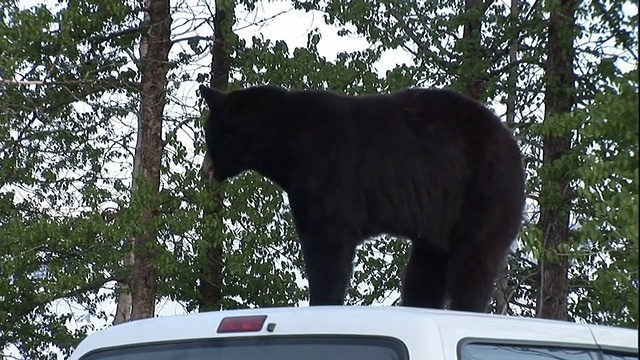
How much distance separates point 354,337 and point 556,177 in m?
11.7

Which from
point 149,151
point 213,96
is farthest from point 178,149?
point 213,96

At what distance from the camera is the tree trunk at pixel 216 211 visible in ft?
55.8

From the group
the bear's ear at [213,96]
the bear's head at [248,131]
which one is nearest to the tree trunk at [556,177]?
the bear's head at [248,131]

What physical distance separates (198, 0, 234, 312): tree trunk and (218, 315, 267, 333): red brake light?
1239 centimetres

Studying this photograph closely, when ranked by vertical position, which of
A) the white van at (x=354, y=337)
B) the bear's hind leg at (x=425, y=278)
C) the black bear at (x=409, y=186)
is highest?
the black bear at (x=409, y=186)

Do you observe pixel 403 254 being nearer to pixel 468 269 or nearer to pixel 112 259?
pixel 112 259

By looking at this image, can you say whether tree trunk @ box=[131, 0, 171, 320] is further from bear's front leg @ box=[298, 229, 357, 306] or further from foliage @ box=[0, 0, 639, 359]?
bear's front leg @ box=[298, 229, 357, 306]

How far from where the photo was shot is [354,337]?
13.3ft

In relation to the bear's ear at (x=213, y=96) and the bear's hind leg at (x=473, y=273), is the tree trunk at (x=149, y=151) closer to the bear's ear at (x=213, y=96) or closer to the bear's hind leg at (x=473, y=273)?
the bear's ear at (x=213, y=96)

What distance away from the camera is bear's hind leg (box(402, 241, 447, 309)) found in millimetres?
7172

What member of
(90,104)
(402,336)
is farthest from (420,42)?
(402,336)

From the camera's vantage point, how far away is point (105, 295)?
65.4ft

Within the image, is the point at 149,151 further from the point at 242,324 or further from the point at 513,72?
the point at 242,324

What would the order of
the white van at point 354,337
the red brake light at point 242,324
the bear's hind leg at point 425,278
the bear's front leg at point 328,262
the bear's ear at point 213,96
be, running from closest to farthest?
1. the white van at point 354,337
2. the red brake light at point 242,324
3. the bear's front leg at point 328,262
4. the bear's hind leg at point 425,278
5. the bear's ear at point 213,96
